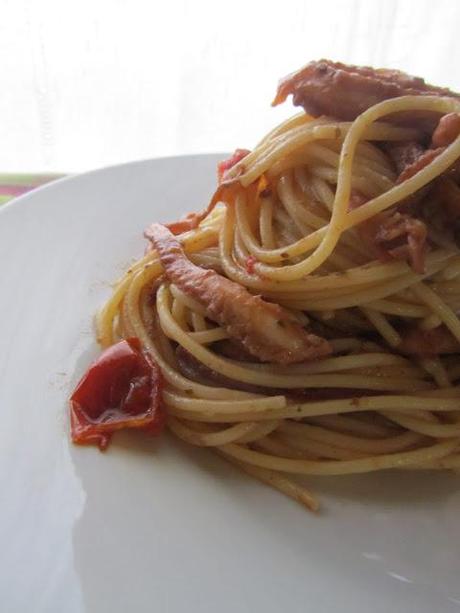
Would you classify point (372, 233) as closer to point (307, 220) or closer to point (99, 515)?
point (307, 220)

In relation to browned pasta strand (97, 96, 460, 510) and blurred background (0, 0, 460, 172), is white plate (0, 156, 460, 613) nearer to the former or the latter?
browned pasta strand (97, 96, 460, 510)

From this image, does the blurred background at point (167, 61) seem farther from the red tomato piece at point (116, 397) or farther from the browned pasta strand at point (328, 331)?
the red tomato piece at point (116, 397)

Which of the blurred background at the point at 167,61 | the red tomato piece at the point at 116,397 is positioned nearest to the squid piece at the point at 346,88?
the red tomato piece at the point at 116,397

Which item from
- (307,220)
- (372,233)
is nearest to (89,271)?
(307,220)

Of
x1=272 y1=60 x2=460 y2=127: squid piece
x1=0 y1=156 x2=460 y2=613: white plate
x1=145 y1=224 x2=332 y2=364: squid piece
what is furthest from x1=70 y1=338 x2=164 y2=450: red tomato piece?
x1=272 y1=60 x2=460 y2=127: squid piece

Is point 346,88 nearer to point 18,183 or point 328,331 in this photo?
point 328,331

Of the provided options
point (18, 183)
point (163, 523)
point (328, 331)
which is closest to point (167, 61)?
point (18, 183)
